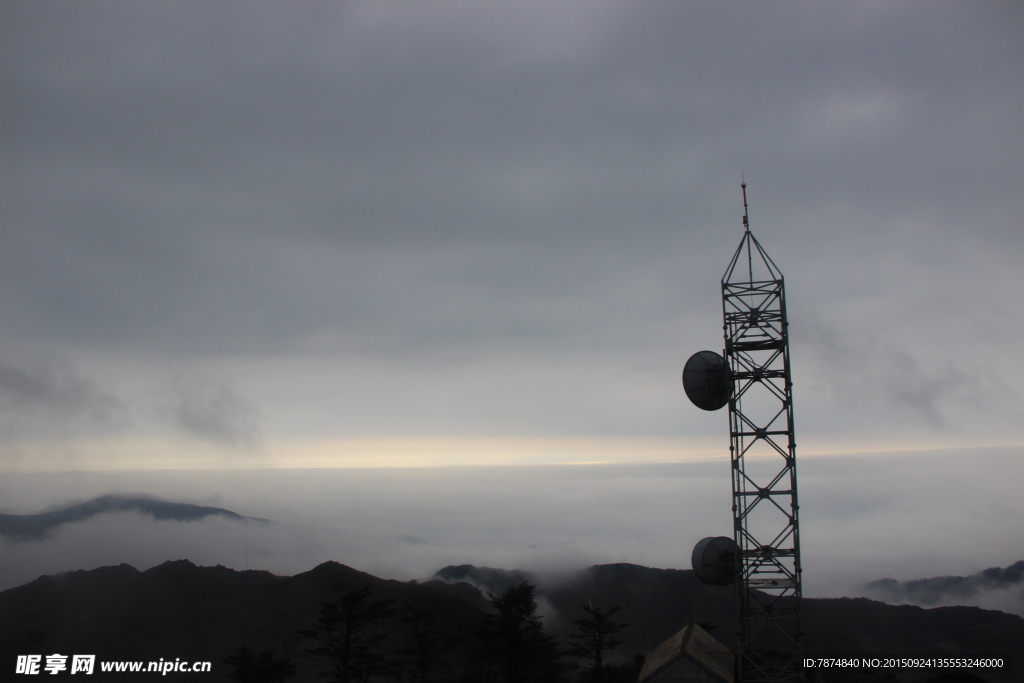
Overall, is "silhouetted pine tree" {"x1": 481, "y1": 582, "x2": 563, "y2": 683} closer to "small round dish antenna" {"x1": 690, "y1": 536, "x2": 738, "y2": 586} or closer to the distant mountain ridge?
"small round dish antenna" {"x1": 690, "y1": 536, "x2": 738, "y2": 586}

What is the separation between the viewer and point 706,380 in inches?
1293

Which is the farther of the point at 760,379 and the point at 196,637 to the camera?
the point at 196,637

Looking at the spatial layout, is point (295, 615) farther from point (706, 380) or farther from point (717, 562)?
point (706, 380)

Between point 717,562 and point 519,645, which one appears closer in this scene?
point 717,562

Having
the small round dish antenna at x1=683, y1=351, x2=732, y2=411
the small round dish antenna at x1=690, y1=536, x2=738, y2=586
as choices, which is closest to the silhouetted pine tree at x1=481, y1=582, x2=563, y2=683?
the small round dish antenna at x1=690, y1=536, x2=738, y2=586

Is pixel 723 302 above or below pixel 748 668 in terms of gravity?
above

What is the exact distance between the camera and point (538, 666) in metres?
57.6

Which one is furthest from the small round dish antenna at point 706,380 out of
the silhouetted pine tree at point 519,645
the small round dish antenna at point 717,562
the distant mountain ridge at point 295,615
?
the distant mountain ridge at point 295,615

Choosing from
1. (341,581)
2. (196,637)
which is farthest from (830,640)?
(196,637)

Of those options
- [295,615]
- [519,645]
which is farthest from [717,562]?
[295,615]

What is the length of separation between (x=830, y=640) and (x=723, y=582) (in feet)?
480

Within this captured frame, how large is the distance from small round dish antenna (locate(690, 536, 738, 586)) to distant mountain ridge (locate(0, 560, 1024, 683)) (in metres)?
68.2

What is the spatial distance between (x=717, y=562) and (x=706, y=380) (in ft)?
28.6

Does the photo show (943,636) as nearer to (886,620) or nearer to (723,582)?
(886,620)
